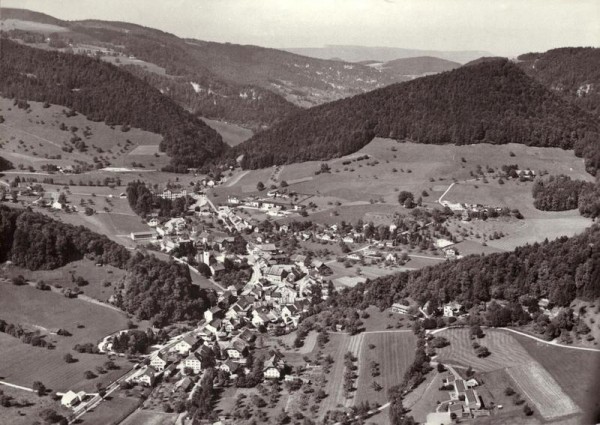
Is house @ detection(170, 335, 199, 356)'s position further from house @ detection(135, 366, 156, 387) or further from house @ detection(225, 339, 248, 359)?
house @ detection(135, 366, 156, 387)

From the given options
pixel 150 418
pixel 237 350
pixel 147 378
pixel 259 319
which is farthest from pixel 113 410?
pixel 259 319

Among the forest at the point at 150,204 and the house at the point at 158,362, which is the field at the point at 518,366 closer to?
the house at the point at 158,362

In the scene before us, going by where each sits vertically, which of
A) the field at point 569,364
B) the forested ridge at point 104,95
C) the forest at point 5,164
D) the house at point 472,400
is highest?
the forested ridge at point 104,95

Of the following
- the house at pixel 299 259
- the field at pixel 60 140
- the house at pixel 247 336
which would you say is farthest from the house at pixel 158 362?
the field at pixel 60 140

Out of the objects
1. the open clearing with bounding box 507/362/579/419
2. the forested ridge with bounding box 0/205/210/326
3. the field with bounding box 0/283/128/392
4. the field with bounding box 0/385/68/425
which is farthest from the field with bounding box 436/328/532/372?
the field with bounding box 0/385/68/425

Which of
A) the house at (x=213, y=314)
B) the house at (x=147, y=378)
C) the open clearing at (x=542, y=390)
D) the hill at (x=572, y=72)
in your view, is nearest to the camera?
the open clearing at (x=542, y=390)
